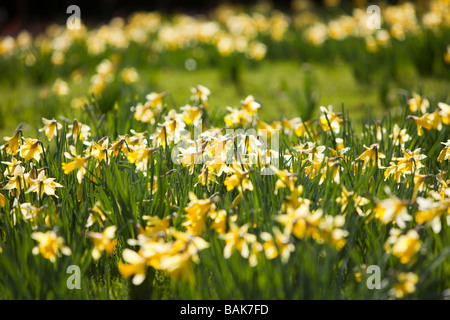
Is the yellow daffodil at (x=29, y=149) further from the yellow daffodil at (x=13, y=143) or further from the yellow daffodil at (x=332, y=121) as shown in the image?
the yellow daffodil at (x=332, y=121)

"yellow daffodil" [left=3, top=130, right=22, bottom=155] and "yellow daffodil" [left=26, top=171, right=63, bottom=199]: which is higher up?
"yellow daffodil" [left=3, top=130, right=22, bottom=155]

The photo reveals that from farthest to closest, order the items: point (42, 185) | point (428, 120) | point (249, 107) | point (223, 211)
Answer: point (249, 107) → point (428, 120) → point (42, 185) → point (223, 211)

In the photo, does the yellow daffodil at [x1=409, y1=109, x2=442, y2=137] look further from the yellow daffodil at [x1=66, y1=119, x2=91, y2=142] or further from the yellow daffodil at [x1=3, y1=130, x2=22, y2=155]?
the yellow daffodil at [x1=3, y1=130, x2=22, y2=155]

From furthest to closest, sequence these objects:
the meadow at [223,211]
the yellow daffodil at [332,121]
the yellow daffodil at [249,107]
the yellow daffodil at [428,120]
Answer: the yellow daffodil at [249,107], the yellow daffodil at [332,121], the yellow daffodil at [428,120], the meadow at [223,211]

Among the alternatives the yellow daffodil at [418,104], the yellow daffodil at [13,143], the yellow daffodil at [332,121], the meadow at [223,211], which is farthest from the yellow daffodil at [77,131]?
the yellow daffodil at [418,104]

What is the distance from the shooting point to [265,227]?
1.54 m

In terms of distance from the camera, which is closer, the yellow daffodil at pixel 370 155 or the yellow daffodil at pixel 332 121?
the yellow daffodil at pixel 370 155

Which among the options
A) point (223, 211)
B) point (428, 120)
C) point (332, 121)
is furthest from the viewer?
point (332, 121)

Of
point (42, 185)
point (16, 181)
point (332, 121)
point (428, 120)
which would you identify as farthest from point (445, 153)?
point (16, 181)

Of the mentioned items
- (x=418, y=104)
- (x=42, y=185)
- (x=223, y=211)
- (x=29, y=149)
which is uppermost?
(x=418, y=104)

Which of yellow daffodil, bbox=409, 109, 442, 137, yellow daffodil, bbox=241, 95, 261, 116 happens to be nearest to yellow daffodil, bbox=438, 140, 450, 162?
yellow daffodil, bbox=409, 109, 442, 137

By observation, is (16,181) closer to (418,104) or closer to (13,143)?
(13,143)
